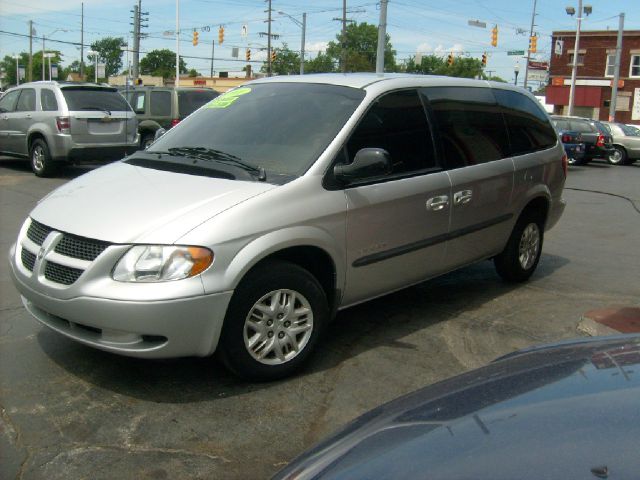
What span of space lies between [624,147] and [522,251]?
A: 19956 mm

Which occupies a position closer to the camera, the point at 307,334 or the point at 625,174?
the point at 307,334

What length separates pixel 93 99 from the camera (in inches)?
510

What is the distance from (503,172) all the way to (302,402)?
287 cm

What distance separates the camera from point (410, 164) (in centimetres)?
475

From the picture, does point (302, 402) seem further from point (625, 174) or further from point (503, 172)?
point (625, 174)

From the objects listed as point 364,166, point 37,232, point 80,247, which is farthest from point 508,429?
point 37,232

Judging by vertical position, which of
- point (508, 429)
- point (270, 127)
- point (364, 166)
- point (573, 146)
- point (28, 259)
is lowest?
point (28, 259)

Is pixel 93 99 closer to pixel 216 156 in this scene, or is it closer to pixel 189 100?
pixel 189 100

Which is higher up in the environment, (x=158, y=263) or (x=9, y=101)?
(x=9, y=101)

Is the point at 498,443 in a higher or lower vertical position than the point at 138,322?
higher

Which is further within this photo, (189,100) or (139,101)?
(139,101)

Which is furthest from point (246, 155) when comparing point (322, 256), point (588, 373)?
point (588, 373)

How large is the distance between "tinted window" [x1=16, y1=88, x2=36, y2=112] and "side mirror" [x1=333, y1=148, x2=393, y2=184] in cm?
1085

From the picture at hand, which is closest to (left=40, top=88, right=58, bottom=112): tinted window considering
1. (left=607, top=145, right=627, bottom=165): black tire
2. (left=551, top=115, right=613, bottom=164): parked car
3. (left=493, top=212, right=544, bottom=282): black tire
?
(left=493, top=212, right=544, bottom=282): black tire
